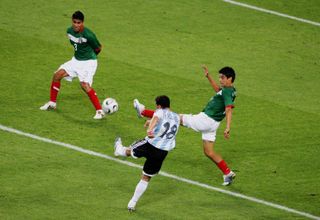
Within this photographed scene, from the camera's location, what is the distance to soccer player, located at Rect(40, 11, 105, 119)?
68.2 feet

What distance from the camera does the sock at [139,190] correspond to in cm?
1656

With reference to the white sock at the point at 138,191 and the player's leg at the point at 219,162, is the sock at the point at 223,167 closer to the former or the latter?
the player's leg at the point at 219,162

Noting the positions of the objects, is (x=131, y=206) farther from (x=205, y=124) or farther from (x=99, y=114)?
(x=99, y=114)

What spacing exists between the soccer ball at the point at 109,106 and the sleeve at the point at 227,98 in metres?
3.14

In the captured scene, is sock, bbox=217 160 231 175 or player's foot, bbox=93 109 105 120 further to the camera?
player's foot, bbox=93 109 105 120

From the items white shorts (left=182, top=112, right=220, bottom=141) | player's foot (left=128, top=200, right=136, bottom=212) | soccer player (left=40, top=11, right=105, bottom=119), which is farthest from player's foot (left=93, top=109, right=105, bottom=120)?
player's foot (left=128, top=200, right=136, bottom=212)

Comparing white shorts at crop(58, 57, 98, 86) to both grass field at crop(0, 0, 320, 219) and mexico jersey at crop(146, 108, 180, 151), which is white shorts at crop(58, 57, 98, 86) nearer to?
grass field at crop(0, 0, 320, 219)

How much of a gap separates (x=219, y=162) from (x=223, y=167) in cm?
12

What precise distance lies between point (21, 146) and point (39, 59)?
561 cm

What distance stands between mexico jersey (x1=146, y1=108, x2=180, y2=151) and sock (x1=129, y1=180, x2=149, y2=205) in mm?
658

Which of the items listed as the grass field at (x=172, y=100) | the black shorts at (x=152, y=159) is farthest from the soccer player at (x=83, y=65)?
the black shorts at (x=152, y=159)

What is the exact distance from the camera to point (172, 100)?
2248 centimetres

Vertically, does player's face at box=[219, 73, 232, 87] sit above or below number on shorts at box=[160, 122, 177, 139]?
above

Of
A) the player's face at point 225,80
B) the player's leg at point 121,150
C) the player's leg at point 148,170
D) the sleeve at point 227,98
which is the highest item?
the player's face at point 225,80
